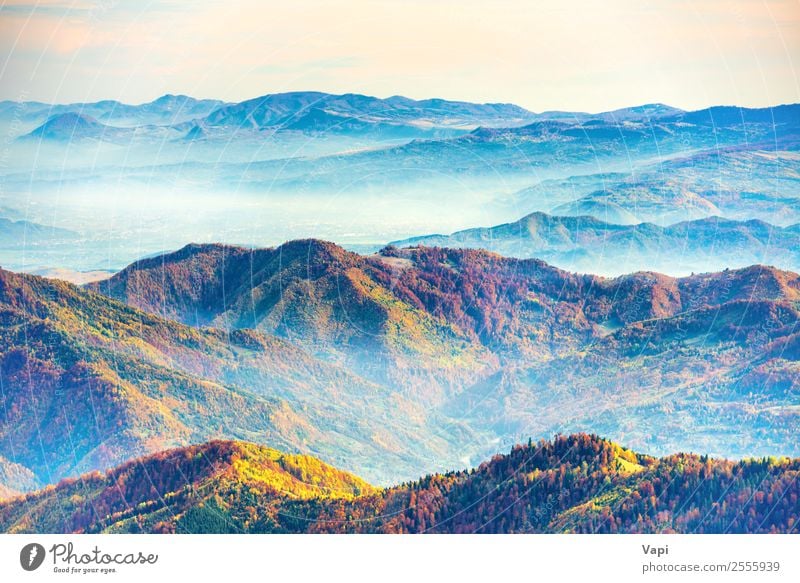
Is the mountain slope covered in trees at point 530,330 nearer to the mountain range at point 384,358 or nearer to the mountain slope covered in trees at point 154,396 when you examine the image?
the mountain range at point 384,358

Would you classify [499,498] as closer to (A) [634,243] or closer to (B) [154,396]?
(B) [154,396]

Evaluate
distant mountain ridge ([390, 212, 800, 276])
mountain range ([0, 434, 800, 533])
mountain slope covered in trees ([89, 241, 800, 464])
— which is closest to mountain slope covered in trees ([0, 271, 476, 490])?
mountain slope covered in trees ([89, 241, 800, 464])

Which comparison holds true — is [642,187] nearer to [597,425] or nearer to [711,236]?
[711,236]

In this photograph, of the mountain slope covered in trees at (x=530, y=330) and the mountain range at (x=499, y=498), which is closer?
the mountain range at (x=499, y=498)

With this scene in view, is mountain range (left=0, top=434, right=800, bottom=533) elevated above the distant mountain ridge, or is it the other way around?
mountain range (left=0, top=434, right=800, bottom=533)

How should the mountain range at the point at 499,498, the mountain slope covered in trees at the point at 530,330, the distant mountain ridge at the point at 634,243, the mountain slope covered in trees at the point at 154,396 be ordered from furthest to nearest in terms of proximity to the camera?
the distant mountain ridge at the point at 634,243, the mountain slope covered in trees at the point at 530,330, the mountain slope covered in trees at the point at 154,396, the mountain range at the point at 499,498

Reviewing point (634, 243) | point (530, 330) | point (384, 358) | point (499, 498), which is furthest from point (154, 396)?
point (634, 243)

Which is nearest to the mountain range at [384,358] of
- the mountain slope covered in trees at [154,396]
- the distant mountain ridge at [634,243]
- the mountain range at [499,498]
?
the mountain slope covered in trees at [154,396]

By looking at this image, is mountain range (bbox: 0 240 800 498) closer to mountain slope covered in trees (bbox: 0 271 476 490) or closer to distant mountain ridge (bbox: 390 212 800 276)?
mountain slope covered in trees (bbox: 0 271 476 490)
